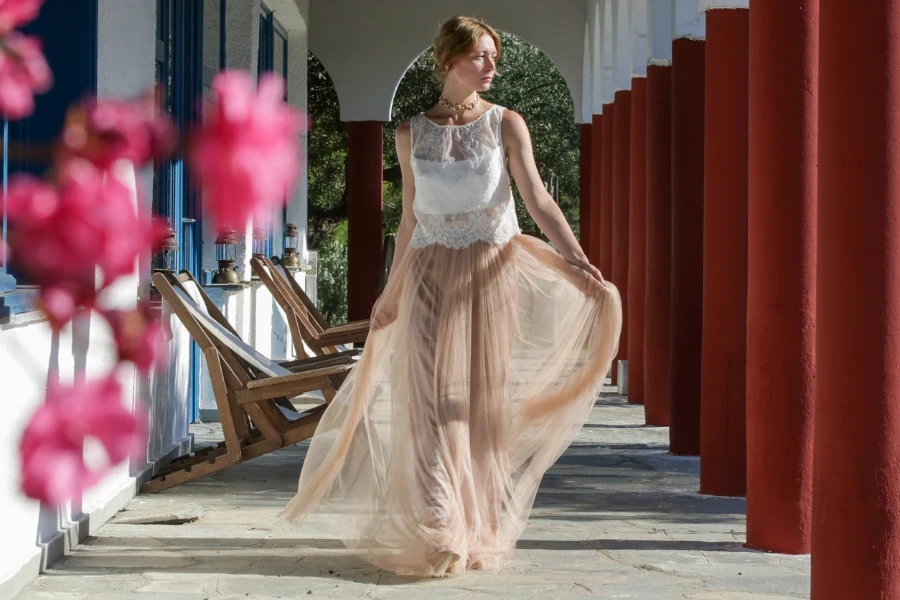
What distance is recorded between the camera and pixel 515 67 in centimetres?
2873

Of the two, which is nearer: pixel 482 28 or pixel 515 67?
pixel 482 28

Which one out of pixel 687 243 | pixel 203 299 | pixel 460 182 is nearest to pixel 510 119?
pixel 460 182

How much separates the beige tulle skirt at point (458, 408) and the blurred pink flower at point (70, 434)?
13.5 feet

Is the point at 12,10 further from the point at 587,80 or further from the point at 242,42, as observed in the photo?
the point at 587,80

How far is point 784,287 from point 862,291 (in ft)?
4.42

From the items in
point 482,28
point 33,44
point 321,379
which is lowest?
point 321,379

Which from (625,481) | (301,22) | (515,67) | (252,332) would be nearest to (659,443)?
(625,481)

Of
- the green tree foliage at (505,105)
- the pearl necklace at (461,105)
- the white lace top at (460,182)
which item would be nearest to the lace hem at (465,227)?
the white lace top at (460,182)

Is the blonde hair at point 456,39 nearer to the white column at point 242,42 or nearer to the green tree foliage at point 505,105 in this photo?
the white column at point 242,42

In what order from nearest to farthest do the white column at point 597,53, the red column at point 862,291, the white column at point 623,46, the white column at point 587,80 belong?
the red column at point 862,291, the white column at point 623,46, the white column at point 597,53, the white column at point 587,80

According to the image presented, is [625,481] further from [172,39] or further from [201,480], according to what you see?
[172,39]

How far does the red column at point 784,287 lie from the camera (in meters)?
5.05

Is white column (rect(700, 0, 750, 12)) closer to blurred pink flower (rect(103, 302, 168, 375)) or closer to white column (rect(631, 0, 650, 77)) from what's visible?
white column (rect(631, 0, 650, 77))

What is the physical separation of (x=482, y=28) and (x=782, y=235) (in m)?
1.47
